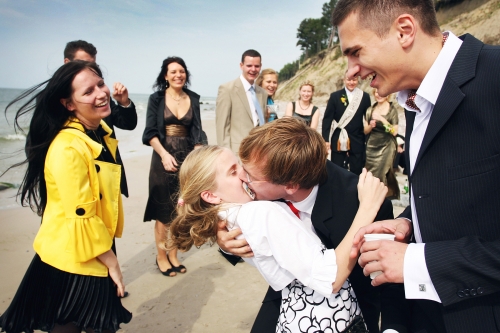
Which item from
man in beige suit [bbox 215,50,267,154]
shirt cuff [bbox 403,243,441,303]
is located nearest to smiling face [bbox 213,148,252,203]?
shirt cuff [bbox 403,243,441,303]

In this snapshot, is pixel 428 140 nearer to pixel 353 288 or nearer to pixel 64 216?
pixel 353 288

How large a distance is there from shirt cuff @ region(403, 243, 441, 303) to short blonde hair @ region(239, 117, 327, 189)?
2.05ft

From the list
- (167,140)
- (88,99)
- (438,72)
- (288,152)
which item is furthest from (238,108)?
(438,72)

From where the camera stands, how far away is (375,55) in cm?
143

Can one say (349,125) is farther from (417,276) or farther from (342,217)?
(417,276)

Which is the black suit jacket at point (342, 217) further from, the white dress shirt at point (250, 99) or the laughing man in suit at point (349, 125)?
the laughing man in suit at point (349, 125)

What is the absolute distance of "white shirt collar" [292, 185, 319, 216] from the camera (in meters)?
1.88

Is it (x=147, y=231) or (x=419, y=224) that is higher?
(x=419, y=224)

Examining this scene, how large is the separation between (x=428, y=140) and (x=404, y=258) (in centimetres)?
43

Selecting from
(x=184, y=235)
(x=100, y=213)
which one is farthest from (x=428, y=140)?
(x=100, y=213)

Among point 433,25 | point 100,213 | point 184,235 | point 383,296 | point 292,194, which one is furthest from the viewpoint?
point 100,213

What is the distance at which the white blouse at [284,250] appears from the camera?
60.3 inches

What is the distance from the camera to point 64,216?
2.14 metres

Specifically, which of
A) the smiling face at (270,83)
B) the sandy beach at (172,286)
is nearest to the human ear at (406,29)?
the sandy beach at (172,286)
